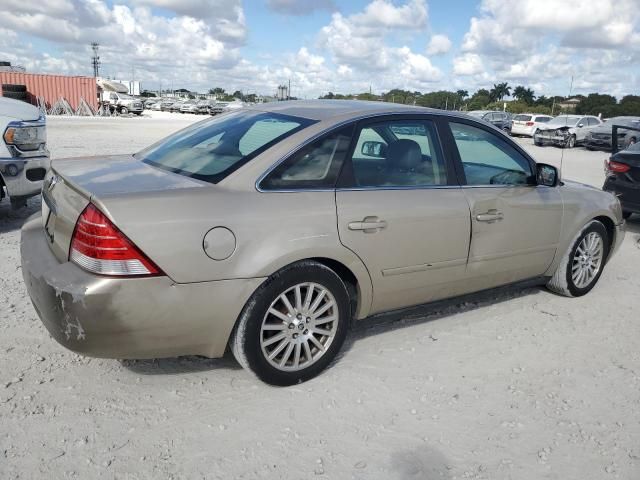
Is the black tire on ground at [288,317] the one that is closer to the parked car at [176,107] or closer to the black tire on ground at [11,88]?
the black tire on ground at [11,88]

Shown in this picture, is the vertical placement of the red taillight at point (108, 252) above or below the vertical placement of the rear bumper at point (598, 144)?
below

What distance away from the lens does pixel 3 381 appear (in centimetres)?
311

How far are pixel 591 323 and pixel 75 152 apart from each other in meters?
12.8

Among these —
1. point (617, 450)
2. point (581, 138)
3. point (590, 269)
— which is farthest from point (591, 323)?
point (581, 138)

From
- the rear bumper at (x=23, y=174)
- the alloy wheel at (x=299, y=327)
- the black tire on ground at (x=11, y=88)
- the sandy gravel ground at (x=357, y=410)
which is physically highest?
the black tire on ground at (x=11, y=88)

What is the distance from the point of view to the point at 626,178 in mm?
7406

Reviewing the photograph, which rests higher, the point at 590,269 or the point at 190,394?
the point at 590,269

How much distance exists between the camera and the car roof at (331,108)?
3.47 metres

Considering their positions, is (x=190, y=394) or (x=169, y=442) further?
(x=190, y=394)

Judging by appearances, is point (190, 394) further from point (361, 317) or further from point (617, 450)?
point (617, 450)

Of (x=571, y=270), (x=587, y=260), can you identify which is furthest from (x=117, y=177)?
(x=587, y=260)

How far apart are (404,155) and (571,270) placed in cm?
207

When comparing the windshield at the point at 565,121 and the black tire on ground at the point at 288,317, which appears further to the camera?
the windshield at the point at 565,121

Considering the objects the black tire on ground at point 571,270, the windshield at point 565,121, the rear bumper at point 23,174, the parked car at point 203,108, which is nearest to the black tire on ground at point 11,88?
the parked car at point 203,108
